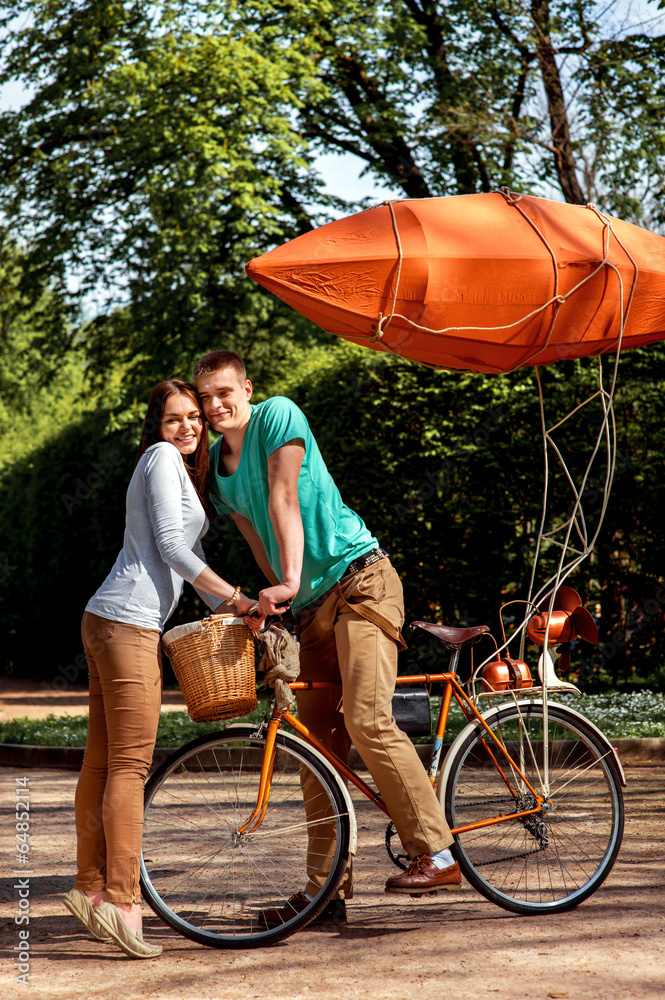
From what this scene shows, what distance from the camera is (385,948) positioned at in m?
3.44

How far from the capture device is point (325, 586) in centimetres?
368

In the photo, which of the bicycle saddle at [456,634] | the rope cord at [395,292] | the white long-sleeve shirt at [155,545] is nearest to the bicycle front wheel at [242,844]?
the white long-sleeve shirt at [155,545]

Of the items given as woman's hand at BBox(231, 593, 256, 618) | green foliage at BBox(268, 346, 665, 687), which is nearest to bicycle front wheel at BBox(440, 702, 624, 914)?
woman's hand at BBox(231, 593, 256, 618)

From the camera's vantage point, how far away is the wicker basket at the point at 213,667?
3.33m

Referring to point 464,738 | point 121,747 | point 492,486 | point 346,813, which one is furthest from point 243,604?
point 492,486

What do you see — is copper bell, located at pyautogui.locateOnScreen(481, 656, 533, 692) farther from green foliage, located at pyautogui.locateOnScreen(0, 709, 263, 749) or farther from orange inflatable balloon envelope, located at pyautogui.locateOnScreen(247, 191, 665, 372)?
green foliage, located at pyautogui.locateOnScreen(0, 709, 263, 749)

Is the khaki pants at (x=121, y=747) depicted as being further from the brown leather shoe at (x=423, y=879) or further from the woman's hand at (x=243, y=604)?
the brown leather shoe at (x=423, y=879)

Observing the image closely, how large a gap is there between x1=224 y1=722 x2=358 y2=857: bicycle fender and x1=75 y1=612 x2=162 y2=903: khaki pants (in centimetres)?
33

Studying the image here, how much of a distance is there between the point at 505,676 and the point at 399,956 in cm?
113

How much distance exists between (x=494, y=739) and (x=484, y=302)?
1707 millimetres

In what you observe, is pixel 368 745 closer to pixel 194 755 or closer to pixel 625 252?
pixel 194 755

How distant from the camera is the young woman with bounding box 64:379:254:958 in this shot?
338cm

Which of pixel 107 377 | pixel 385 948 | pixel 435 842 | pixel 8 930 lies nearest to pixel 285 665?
pixel 435 842

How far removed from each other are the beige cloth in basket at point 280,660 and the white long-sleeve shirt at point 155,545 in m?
0.29
